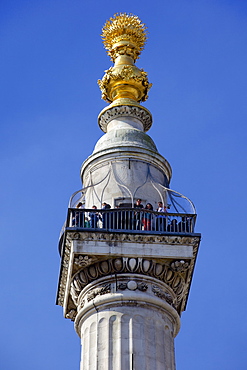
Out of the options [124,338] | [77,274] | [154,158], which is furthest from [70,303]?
[154,158]

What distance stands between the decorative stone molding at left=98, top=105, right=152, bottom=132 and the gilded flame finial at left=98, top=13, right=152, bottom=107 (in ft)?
0.91

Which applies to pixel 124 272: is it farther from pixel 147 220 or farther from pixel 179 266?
pixel 147 220

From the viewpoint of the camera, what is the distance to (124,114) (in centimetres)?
3978

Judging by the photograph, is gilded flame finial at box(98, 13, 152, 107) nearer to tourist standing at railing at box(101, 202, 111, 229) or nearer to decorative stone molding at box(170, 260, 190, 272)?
tourist standing at railing at box(101, 202, 111, 229)

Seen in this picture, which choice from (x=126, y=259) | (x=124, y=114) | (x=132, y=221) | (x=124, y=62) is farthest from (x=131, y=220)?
(x=124, y=62)

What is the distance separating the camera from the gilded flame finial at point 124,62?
4109 cm

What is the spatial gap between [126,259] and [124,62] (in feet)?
42.0

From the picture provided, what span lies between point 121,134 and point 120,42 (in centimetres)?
729

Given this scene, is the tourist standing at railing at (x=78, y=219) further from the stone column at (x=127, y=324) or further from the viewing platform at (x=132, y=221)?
the stone column at (x=127, y=324)

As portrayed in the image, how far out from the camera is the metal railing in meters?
33.3

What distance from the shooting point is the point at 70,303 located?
113 feet

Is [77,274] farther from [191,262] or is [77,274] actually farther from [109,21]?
[109,21]

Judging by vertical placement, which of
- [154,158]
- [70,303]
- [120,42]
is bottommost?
[70,303]

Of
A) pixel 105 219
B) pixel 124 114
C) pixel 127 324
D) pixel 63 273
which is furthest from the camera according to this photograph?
pixel 124 114
